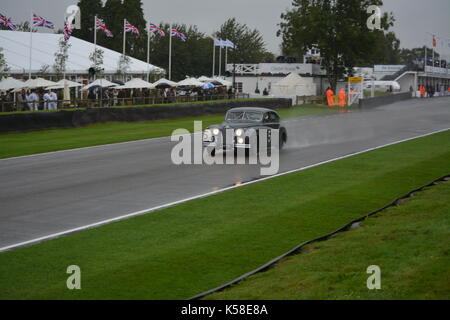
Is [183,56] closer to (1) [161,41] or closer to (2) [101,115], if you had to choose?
(1) [161,41]

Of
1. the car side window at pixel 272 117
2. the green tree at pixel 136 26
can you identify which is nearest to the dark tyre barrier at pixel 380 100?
the car side window at pixel 272 117

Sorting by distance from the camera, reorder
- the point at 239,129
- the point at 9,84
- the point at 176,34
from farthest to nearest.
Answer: the point at 176,34
the point at 9,84
the point at 239,129

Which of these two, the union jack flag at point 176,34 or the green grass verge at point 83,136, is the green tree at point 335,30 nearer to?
the union jack flag at point 176,34

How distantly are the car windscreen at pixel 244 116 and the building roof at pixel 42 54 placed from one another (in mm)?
26764

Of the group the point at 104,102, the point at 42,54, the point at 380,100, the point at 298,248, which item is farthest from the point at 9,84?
the point at 380,100

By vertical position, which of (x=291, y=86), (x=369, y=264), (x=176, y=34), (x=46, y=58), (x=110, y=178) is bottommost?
(x=369, y=264)

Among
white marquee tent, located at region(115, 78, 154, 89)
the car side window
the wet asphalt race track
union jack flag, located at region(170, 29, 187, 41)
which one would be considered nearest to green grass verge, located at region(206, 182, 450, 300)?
the wet asphalt race track

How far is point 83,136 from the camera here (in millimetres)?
28391

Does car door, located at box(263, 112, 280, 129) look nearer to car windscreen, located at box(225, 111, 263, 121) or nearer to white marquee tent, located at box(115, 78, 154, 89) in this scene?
car windscreen, located at box(225, 111, 263, 121)

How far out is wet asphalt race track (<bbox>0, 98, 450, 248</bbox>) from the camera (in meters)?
12.4

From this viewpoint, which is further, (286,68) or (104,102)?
(286,68)

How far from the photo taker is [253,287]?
307 inches

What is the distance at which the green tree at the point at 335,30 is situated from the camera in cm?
6600

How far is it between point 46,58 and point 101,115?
17684 mm
